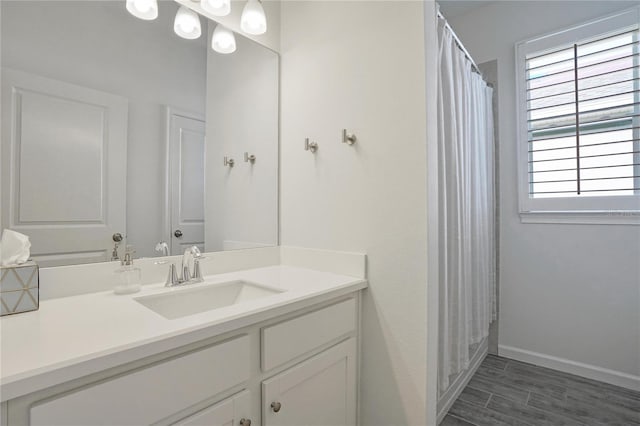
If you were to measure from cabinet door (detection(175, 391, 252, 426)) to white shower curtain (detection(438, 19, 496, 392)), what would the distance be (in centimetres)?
94

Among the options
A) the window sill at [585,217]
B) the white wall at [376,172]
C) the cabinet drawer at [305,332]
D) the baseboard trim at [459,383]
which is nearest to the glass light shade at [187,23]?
the white wall at [376,172]

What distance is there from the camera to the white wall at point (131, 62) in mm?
1003

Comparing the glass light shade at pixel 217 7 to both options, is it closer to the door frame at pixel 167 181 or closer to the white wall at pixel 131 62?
the white wall at pixel 131 62

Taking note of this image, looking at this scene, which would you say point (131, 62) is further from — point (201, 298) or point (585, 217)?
point (585, 217)

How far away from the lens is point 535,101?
7.17ft

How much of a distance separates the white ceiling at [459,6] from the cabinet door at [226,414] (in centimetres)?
281

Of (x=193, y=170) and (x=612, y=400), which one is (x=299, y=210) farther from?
(x=612, y=400)

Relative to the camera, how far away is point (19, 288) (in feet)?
2.86

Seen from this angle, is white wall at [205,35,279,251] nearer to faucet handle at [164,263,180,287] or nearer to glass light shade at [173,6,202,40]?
glass light shade at [173,6,202,40]

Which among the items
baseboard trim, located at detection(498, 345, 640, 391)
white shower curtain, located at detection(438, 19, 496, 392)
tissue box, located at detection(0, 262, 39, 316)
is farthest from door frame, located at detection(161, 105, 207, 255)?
baseboard trim, located at detection(498, 345, 640, 391)

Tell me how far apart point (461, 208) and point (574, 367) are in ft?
4.72

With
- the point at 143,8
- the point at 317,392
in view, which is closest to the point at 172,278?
the point at 317,392

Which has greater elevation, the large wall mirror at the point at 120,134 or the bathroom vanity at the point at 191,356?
the large wall mirror at the point at 120,134

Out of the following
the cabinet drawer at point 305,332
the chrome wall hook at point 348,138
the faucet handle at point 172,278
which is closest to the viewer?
the cabinet drawer at point 305,332
